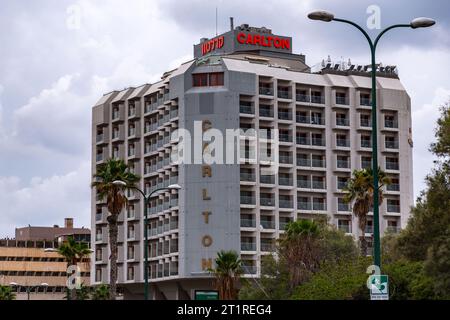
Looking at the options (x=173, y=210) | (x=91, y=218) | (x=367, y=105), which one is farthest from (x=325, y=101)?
(x=91, y=218)

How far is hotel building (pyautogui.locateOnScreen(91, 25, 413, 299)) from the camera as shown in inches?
4250

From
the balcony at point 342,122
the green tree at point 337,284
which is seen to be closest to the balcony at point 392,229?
the balcony at point 342,122

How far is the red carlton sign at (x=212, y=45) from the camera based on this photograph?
397ft

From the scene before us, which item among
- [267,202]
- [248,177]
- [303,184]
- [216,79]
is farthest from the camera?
[303,184]

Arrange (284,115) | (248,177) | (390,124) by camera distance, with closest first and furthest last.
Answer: (248,177)
(284,115)
(390,124)

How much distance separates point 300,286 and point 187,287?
3332 cm

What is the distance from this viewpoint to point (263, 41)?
397 feet

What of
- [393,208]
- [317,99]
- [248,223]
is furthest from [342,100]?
[248,223]

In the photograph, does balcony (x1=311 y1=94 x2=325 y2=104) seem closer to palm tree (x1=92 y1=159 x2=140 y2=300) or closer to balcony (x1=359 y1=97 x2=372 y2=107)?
balcony (x1=359 y1=97 x2=372 y2=107)

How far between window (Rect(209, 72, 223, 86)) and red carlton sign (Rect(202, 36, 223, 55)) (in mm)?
10805

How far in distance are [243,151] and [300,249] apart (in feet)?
98.7

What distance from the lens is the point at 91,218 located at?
129500mm

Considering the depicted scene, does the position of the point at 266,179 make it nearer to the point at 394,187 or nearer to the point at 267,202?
the point at 267,202
